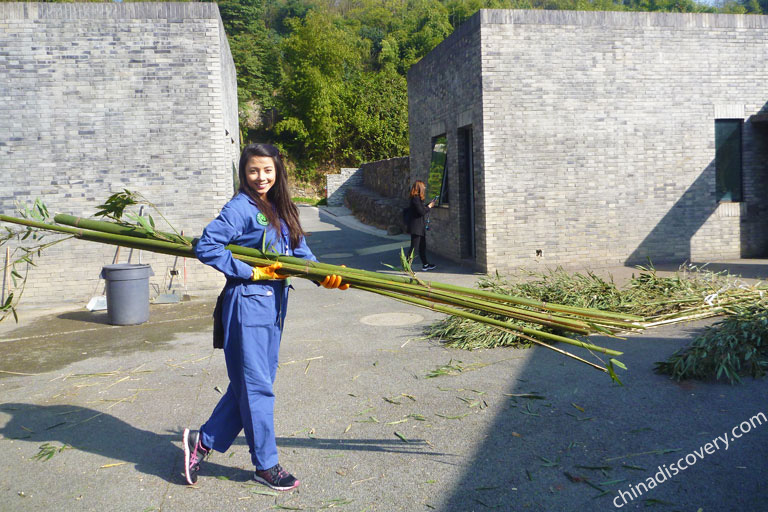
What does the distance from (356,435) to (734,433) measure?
101 inches

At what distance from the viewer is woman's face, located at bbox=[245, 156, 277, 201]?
376cm

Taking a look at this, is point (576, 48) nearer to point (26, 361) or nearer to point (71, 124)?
point (71, 124)

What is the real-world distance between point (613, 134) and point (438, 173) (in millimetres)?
4163

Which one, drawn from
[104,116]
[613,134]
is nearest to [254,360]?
[104,116]

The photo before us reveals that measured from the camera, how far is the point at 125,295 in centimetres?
870

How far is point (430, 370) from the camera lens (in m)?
6.00

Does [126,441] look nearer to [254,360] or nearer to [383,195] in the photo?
[254,360]

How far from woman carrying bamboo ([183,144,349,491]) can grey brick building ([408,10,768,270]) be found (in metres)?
8.55

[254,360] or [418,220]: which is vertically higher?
[418,220]

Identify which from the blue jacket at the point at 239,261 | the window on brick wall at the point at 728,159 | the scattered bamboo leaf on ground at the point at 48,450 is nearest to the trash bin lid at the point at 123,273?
the scattered bamboo leaf on ground at the point at 48,450

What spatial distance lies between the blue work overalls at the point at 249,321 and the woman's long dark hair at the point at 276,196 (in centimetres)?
5
